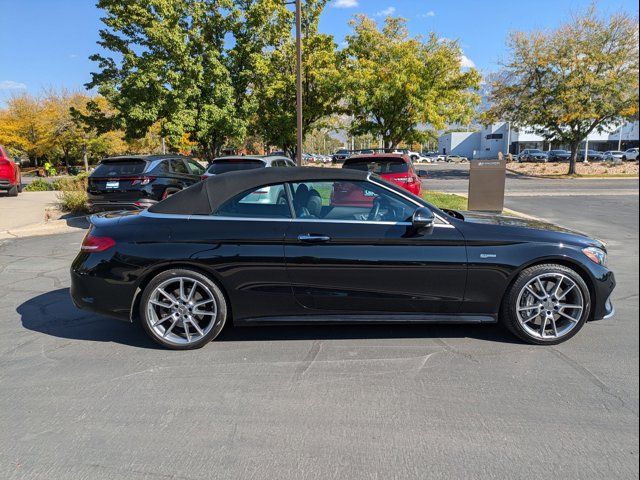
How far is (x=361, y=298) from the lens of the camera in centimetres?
402

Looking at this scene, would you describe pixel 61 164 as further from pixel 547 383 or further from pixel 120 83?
pixel 547 383

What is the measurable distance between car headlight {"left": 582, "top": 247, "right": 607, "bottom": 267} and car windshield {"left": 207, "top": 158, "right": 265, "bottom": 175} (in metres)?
7.42

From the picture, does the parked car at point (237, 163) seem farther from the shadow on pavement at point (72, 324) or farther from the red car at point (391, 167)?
the shadow on pavement at point (72, 324)

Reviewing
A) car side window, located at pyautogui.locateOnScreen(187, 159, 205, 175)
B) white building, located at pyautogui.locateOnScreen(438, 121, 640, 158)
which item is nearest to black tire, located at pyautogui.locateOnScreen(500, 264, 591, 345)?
car side window, located at pyautogui.locateOnScreen(187, 159, 205, 175)

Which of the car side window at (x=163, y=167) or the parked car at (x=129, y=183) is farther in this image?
the car side window at (x=163, y=167)

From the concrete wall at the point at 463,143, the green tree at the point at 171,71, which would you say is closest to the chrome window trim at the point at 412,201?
the green tree at the point at 171,71

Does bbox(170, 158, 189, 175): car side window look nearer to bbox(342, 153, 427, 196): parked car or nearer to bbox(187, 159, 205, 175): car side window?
bbox(187, 159, 205, 175): car side window

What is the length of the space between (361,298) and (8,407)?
9.06ft

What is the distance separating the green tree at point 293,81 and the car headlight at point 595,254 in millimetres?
17383

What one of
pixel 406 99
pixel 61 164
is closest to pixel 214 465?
pixel 406 99

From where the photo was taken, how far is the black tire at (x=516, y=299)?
13.2ft

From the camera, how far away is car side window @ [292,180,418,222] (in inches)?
163

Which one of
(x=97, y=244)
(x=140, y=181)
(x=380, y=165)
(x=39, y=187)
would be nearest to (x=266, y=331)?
(x=97, y=244)

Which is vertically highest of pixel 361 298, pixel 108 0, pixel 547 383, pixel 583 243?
pixel 108 0
